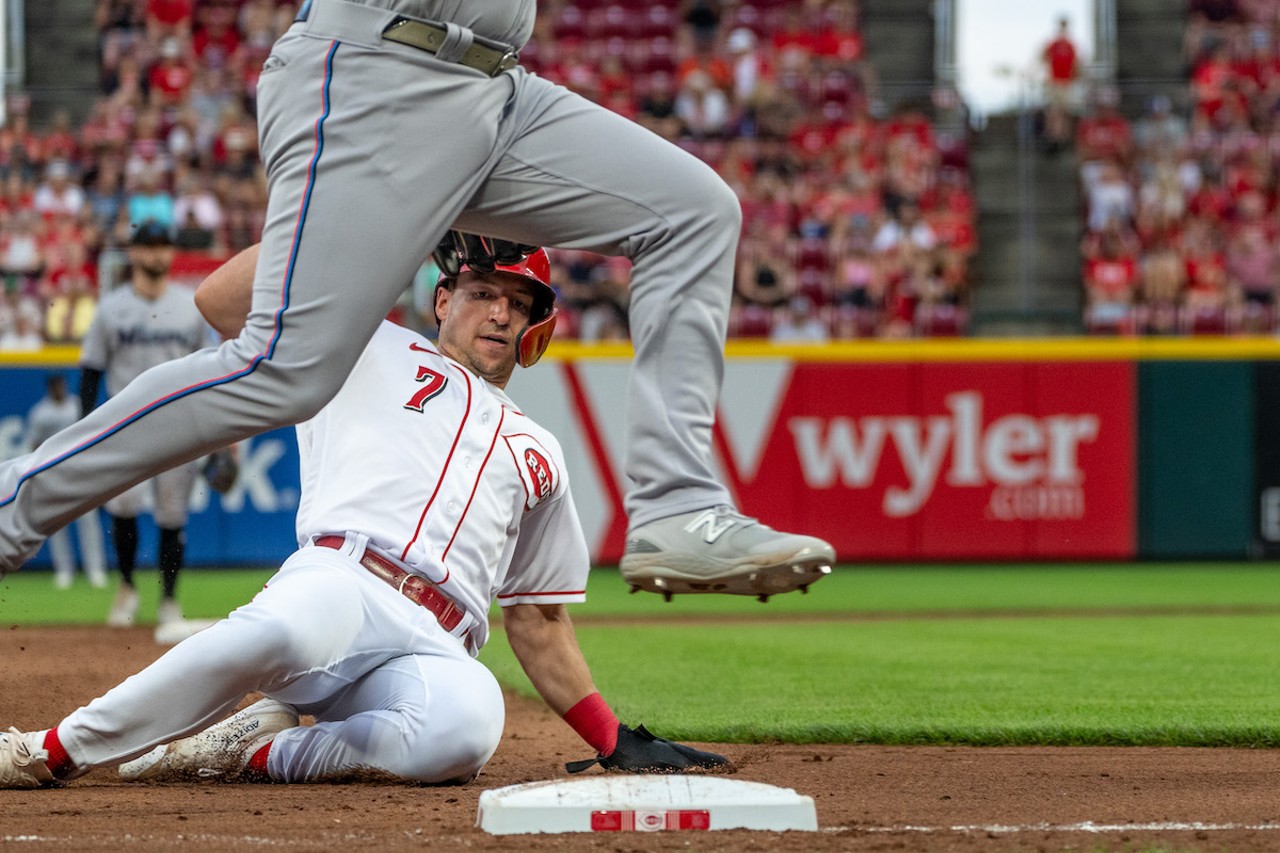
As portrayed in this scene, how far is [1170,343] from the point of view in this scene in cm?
1350

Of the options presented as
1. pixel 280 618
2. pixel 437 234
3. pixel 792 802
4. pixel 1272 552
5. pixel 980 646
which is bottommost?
pixel 1272 552

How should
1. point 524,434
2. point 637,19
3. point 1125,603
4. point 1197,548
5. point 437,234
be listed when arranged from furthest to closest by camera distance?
1. point 637,19
2. point 1197,548
3. point 1125,603
4. point 524,434
5. point 437,234

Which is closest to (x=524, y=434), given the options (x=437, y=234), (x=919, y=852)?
(x=437, y=234)

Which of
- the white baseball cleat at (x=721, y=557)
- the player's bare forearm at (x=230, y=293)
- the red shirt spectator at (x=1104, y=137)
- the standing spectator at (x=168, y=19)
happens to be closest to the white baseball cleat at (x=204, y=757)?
the player's bare forearm at (x=230, y=293)

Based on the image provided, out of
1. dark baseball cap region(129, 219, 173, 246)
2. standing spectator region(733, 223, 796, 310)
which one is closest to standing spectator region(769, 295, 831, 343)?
standing spectator region(733, 223, 796, 310)

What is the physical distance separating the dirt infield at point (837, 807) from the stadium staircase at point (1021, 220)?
1187 cm

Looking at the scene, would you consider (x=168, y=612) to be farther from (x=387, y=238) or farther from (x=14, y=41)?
(x=14, y=41)

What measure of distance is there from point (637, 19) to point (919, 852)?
52.3ft

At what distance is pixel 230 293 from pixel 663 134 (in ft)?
42.0

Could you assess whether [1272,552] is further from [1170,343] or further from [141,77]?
[141,77]

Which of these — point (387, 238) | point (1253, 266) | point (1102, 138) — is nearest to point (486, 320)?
point (387, 238)

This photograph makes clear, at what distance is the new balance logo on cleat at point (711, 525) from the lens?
301 cm

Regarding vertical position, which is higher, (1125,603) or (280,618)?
(280,618)

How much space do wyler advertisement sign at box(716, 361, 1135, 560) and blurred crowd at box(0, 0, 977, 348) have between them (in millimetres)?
959
